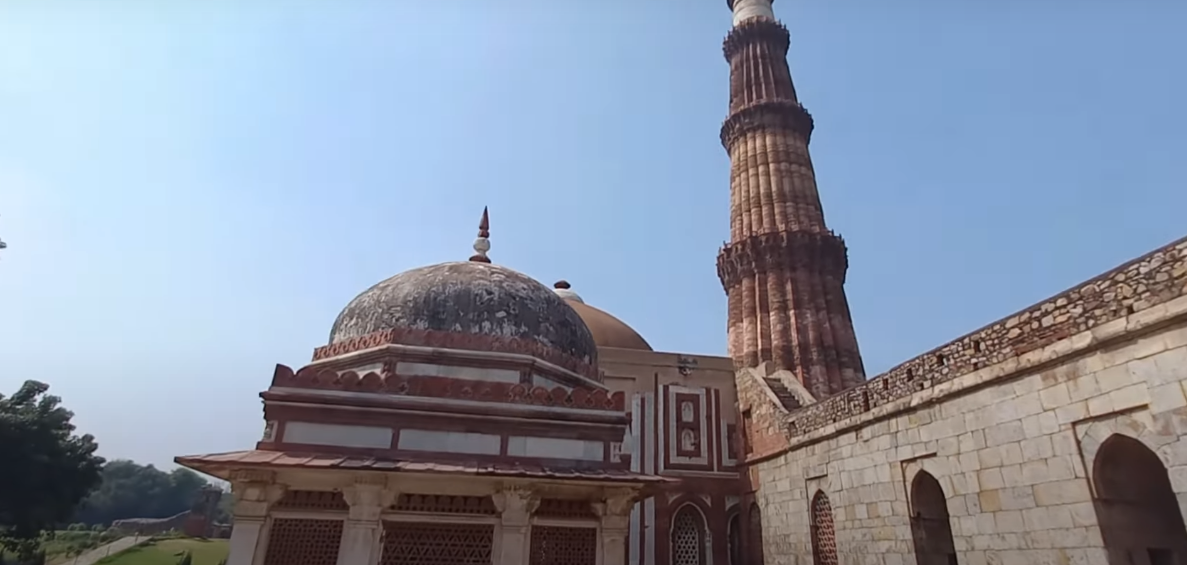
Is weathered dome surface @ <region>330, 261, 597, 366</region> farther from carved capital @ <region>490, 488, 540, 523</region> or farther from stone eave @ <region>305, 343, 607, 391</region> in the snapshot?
carved capital @ <region>490, 488, 540, 523</region>

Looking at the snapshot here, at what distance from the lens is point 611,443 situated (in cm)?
759

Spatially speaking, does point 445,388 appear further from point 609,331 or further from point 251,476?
point 609,331

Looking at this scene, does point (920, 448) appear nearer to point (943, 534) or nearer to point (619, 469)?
point (943, 534)

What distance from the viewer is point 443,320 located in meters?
8.70

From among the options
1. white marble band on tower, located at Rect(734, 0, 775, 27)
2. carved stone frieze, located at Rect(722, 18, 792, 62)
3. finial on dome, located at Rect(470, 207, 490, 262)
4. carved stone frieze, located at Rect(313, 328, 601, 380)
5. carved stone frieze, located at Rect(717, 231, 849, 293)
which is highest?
white marble band on tower, located at Rect(734, 0, 775, 27)

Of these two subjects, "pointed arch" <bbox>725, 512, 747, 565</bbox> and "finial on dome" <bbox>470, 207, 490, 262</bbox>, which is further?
"pointed arch" <bbox>725, 512, 747, 565</bbox>

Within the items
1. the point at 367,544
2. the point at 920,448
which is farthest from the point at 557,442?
the point at 920,448

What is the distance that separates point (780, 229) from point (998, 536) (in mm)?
13227

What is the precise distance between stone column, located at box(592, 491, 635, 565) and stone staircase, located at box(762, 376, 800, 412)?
24.9 feet

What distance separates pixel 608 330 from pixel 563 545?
1183 centimetres

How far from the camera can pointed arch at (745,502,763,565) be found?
13.9m

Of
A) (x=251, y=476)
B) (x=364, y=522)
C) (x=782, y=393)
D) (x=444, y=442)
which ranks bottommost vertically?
(x=364, y=522)

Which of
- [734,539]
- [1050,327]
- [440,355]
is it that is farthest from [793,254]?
[440,355]

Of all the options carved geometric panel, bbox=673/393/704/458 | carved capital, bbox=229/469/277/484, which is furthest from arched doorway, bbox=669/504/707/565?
carved capital, bbox=229/469/277/484
